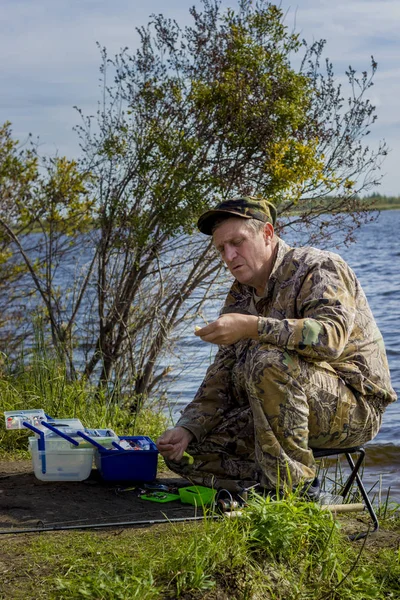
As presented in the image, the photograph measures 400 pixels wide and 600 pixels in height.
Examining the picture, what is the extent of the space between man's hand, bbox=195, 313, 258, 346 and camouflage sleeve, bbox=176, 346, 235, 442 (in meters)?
0.61

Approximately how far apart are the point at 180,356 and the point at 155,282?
2.15 ft

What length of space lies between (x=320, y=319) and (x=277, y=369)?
276 mm

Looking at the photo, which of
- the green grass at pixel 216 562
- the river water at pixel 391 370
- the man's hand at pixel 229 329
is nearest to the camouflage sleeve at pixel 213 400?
the man's hand at pixel 229 329

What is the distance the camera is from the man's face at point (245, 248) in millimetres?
3660

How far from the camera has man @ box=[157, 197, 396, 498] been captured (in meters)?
3.31

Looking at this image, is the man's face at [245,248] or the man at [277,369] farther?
the man's face at [245,248]

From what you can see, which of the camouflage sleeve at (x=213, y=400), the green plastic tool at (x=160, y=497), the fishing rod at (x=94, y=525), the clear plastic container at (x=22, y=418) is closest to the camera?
the fishing rod at (x=94, y=525)

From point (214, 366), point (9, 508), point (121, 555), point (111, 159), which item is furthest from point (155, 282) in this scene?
point (121, 555)

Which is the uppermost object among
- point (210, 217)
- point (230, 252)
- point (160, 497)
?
point (210, 217)

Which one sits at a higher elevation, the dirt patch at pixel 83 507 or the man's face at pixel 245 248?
the man's face at pixel 245 248

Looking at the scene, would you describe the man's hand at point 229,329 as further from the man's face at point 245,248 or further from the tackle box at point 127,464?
the tackle box at point 127,464

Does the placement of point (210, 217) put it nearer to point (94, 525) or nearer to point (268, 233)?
point (268, 233)

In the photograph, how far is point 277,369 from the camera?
3.29m

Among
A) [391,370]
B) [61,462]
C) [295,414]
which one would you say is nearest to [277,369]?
[295,414]
